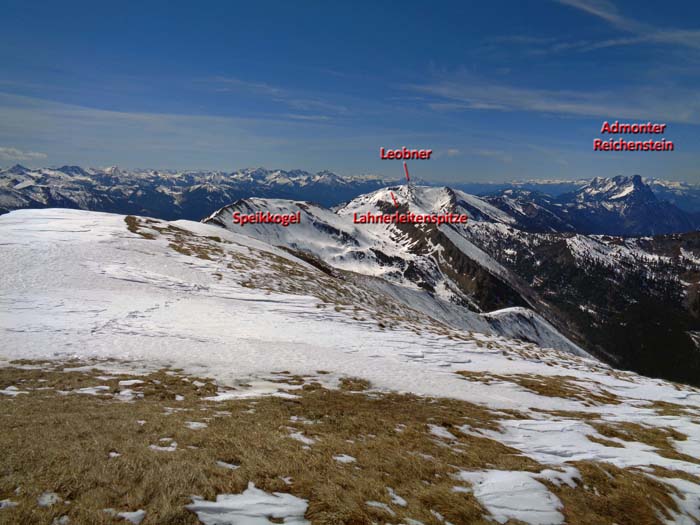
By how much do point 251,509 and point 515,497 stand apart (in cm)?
644

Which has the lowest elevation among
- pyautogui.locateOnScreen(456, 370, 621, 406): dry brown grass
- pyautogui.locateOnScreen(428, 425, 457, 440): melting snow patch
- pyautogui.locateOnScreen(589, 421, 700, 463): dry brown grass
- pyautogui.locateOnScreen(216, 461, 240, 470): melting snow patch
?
pyautogui.locateOnScreen(456, 370, 621, 406): dry brown grass

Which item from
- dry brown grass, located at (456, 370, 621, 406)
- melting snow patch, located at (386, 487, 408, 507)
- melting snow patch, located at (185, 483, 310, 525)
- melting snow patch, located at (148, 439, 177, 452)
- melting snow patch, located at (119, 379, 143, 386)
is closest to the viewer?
melting snow patch, located at (185, 483, 310, 525)

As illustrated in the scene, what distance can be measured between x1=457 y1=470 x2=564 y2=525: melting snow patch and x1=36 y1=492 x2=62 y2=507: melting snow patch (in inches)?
351

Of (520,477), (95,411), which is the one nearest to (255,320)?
(95,411)

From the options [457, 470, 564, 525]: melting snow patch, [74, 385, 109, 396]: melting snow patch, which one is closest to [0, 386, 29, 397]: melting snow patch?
[74, 385, 109, 396]: melting snow patch

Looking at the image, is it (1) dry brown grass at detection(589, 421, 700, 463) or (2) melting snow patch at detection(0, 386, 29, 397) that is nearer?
(2) melting snow patch at detection(0, 386, 29, 397)

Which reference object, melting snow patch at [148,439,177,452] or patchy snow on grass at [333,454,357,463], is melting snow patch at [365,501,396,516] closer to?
patchy snow on grass at [333,454,357,463]

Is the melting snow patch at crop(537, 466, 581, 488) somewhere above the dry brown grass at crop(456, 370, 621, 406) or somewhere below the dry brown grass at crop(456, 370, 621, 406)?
above

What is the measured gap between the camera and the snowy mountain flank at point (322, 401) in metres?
8.45

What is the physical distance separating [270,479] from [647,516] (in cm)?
950

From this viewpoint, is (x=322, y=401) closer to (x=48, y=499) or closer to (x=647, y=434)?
(x=48, y=499)

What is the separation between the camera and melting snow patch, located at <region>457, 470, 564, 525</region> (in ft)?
27.5

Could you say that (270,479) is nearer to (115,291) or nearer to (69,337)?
(69,337)

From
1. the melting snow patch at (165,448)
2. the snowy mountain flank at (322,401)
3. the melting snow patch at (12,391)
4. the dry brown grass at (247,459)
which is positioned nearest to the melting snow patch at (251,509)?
the snowy mountain flank at (322,401)
